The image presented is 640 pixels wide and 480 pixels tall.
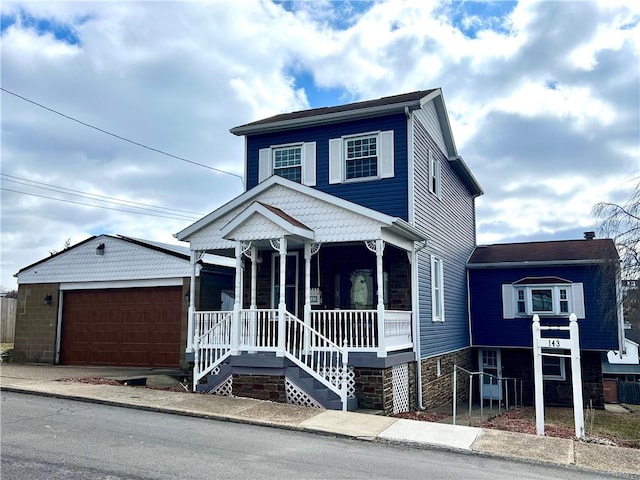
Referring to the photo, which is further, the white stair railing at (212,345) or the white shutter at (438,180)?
the white shutter at (438,180)

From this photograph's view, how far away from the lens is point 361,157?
13508 millimetres

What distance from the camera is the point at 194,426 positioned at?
7.91 meters

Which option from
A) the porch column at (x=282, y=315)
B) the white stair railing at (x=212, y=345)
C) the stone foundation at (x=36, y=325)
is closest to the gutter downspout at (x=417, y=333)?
the porch column at (x=282, y=315)

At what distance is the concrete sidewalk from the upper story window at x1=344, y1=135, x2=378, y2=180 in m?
6.31

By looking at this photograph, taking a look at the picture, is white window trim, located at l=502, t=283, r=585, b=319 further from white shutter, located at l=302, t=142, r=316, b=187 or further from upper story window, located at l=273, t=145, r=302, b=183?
upper story window, located at l=273, t=145, r=302, b=183

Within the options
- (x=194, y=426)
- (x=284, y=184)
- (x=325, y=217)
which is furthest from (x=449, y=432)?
(x=284, y=184)

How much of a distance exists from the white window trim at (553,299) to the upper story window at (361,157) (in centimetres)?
716

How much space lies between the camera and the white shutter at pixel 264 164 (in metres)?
14.6

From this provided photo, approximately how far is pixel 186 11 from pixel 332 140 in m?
4.68

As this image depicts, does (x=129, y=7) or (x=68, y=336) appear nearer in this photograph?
(x=129, y=7)

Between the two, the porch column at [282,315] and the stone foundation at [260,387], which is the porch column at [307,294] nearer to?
the porch column at [282,315]

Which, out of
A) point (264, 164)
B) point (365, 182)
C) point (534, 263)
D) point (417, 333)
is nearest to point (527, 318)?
point (534, 263)

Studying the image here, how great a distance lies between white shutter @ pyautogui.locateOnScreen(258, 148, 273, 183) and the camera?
576 inches

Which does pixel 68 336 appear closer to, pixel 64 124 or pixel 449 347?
pixel 64 124
